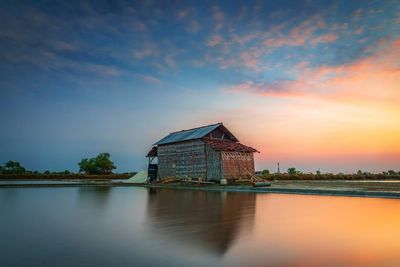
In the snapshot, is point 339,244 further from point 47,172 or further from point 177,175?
point 47,172

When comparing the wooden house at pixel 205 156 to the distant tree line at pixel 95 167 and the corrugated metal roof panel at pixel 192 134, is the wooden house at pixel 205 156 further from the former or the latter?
the distant tree line at pixel 95 167

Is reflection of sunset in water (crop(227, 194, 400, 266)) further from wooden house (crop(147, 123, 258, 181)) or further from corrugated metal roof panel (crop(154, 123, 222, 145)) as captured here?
corrugated metal roof panel (crop(154, 123, 222, 145))

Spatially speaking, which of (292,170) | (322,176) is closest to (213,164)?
(322,176)

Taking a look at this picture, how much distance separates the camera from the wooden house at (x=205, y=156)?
32.8 meters

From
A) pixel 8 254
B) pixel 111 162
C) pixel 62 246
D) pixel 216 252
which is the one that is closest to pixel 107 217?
pixel 62 246

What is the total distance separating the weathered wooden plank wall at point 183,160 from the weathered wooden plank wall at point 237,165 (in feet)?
7.87

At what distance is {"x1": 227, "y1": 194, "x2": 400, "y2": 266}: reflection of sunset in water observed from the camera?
210 inches

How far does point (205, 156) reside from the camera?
111 ft

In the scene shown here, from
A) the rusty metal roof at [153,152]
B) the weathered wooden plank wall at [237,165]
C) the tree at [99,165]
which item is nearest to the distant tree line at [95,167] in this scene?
the tree at [99,165]

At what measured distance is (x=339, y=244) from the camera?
251 inches

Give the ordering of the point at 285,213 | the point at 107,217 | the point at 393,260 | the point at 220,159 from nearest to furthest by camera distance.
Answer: the point at 393,260 → the point at 107,217 → the point at 285,213 → the point at 220,159

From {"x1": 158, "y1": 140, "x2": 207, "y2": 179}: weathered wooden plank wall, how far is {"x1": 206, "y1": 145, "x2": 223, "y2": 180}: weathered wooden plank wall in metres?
0.57

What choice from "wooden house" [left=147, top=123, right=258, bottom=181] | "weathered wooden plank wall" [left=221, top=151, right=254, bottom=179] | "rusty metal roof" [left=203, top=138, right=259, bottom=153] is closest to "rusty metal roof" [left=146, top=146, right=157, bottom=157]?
"wooden house" [left=147, top=123, right=258, bottom=181]

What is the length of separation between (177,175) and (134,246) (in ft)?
102
